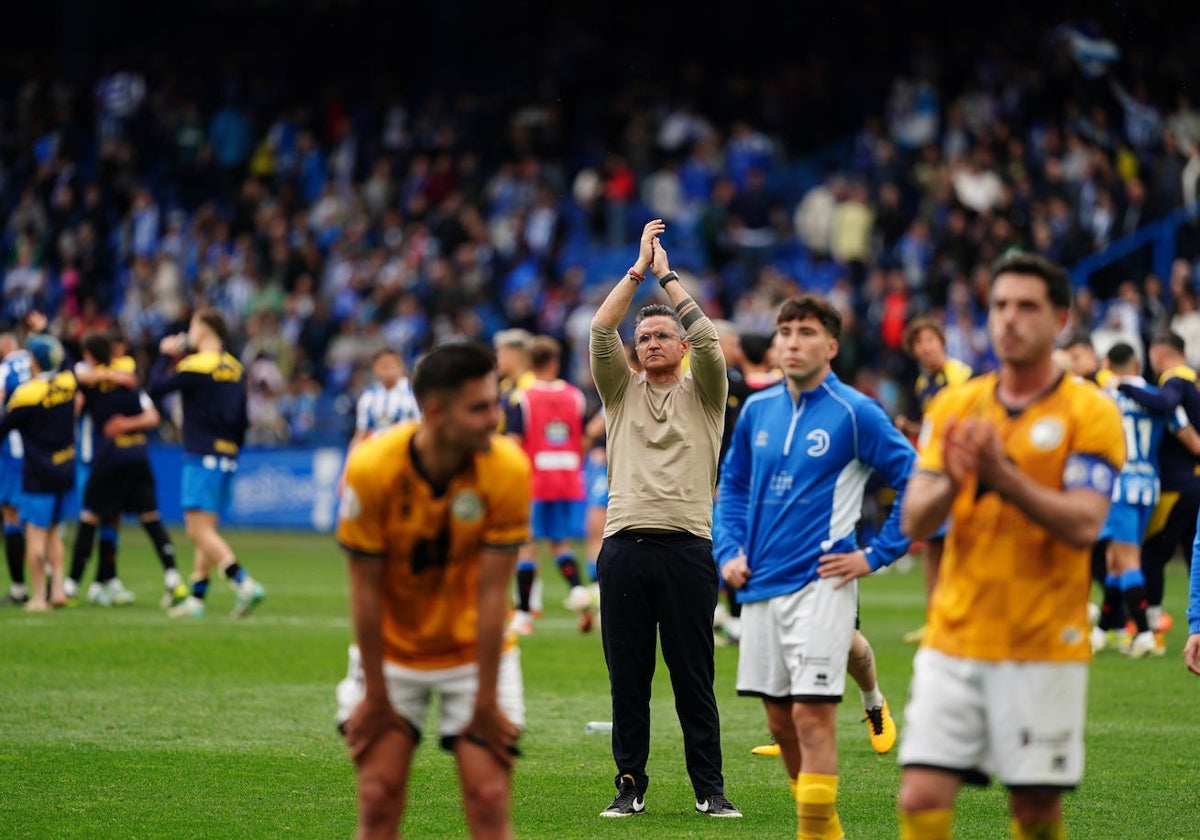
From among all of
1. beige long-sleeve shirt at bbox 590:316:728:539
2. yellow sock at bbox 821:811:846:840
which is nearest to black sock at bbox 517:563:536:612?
A: beige long-sleeve shirt at bbox 590:316:728:539

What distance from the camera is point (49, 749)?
9.73 meters

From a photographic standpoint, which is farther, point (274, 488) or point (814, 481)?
point (274, 488)

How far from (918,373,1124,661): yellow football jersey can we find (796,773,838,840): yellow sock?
1.63 meters

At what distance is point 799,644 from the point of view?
7.10 metres

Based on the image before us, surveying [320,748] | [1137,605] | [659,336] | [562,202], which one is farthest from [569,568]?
[562,202]

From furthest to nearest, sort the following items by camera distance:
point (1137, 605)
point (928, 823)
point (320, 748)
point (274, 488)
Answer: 1. point (274, 488)
2. point (1137, 605)
3. point (320, 748)
4. point (928, 823)

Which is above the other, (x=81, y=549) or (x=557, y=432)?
(x=557, y=432)

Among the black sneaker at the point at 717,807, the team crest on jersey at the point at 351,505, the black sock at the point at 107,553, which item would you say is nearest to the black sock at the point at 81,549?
the black sock at the point at 107,553

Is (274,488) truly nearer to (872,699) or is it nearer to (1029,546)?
(872,699)

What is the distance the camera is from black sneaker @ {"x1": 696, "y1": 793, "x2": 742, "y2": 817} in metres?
8.28

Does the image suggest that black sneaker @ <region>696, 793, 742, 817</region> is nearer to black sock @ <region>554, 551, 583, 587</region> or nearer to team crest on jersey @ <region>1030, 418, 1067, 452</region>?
team crest on jersey @ <region>1030, 418, 1067, 452</region>

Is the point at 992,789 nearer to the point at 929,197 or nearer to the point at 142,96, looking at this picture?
the point at 929,197

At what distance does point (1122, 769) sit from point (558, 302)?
2118 cm

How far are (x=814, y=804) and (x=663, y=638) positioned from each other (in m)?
1.84
